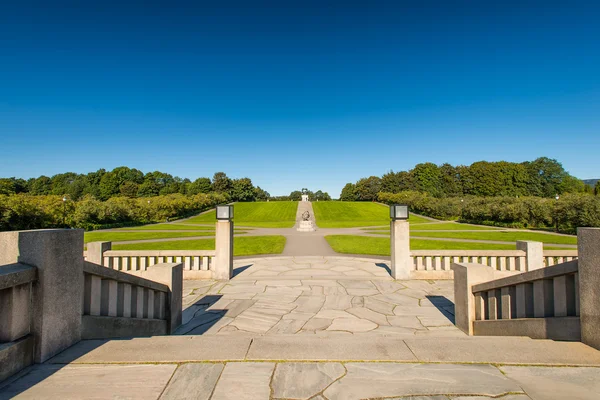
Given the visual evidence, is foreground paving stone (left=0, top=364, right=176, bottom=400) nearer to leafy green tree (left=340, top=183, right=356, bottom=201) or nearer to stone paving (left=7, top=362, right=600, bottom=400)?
stone paving (left=7, top=362, right=600, bottom=400)

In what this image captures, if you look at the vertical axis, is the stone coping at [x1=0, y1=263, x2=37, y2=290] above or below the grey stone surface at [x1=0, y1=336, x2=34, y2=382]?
above

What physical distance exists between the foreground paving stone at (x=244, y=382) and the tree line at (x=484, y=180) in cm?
7677

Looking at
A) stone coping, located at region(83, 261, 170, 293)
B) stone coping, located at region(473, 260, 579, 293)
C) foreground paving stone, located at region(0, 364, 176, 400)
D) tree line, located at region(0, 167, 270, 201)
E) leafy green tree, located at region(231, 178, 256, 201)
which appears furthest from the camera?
leafy green tree, located at region(231, 178, 256, 201)

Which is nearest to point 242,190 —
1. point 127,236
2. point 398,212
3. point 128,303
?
point 127,236

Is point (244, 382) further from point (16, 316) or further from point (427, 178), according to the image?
point (427, 178)

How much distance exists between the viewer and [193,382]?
6.24 ft

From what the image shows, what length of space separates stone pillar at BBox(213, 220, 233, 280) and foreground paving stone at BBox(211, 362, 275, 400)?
237 inches

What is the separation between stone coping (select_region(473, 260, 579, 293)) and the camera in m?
2.60

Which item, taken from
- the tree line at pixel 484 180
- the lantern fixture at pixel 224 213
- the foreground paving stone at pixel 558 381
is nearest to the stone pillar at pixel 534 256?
the foreground paving stone at pixel 558 381

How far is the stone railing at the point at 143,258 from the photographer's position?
23.6 feet

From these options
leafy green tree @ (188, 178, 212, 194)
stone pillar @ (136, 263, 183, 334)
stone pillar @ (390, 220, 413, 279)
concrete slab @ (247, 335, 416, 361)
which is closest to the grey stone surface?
concrete slab @ (247, 335, 416, 361)

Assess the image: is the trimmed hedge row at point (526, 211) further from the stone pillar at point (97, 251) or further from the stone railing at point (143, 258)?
the stone pillar at point (97, 251)

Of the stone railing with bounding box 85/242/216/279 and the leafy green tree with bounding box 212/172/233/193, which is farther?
the leafy green tree with bounding box 212/172/233/193

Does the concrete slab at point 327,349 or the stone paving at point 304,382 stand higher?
the stone paving at point 304,382
